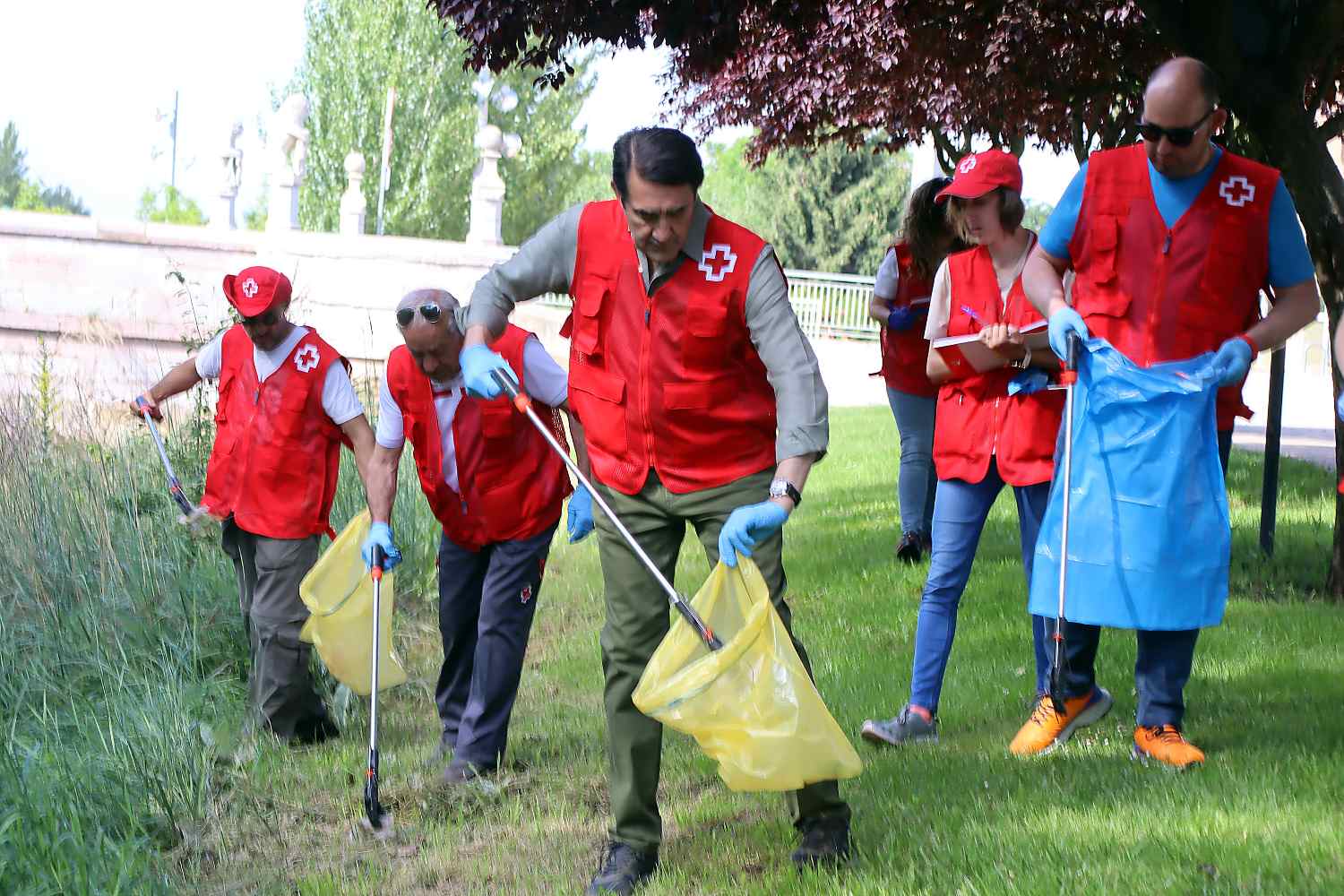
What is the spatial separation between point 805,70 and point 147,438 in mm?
6531

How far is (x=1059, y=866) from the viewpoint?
12.3 feet

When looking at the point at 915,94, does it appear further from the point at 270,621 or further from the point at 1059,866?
the point at 1059,866

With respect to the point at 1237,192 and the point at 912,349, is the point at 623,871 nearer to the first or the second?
the point at 1237,192

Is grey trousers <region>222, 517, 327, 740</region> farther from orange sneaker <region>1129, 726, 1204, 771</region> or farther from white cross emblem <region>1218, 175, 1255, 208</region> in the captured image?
white cross emblem <region>1218, 175, 1255, 208</region>

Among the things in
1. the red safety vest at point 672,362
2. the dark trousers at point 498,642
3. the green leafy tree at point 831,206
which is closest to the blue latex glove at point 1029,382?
the red safety vest at point 672,362

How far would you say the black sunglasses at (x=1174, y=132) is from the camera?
448 cm

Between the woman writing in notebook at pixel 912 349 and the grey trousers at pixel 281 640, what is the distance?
3121 mm

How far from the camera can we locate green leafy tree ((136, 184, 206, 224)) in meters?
53.2

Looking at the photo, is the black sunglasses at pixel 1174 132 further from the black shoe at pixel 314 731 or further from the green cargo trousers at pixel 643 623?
the black shoe at pixel 314 731

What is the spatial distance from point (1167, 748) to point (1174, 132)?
70.7 inches

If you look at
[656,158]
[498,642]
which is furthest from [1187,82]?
[498,642]

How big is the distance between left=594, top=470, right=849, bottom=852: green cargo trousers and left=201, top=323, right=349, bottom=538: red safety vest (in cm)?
221

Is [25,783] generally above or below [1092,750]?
below

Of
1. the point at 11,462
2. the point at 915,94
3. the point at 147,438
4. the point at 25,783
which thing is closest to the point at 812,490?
the point at 915,94
